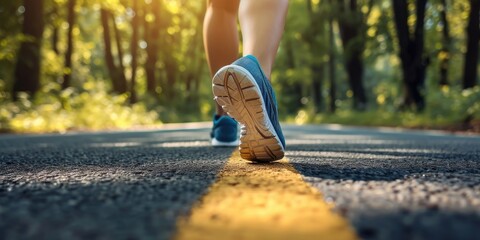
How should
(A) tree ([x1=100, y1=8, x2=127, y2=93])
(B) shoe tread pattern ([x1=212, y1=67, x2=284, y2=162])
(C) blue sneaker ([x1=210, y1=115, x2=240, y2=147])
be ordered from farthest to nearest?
(A) tree ([x1=100, y1=8, x2=127, y2=93])
(C) blue sneaker ([x1=210, y1=115, x2=240, y2=147])
(B) shoe tread pattern ([x1=212, y1=67, x2=284, y2=162])

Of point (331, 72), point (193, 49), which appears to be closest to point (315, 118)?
point (331, 72)

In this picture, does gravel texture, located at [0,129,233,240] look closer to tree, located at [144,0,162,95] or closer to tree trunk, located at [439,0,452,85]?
tree trunk, located at [439,0,452,85]

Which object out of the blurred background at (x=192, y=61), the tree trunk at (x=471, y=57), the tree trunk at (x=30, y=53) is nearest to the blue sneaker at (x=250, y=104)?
the blurred background at (x=192, y=61)

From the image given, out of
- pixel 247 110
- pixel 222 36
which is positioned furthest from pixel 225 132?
pixel 247 110

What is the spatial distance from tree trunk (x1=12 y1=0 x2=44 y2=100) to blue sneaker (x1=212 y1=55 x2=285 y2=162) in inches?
432

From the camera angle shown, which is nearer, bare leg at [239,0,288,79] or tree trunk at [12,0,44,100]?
bare leg at [239,0,288,79]

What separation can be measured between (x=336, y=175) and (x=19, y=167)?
5.30 ft

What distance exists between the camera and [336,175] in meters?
2.06

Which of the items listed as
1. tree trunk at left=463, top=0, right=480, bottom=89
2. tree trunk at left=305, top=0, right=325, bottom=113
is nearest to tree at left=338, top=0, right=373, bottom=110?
tree trunk at left=305, top=0, right=325, bottom=113

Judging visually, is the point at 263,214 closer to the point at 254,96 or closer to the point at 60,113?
the point at 254,96

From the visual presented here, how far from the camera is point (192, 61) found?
33156 mm

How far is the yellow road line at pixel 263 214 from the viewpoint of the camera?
1119 millimetres

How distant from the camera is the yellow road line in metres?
1.12

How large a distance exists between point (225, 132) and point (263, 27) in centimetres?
114
